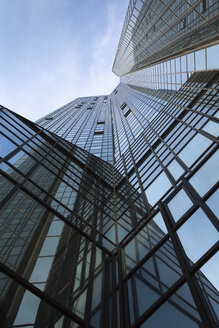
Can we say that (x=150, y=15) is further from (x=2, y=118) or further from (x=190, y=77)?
(x=2, y=118)

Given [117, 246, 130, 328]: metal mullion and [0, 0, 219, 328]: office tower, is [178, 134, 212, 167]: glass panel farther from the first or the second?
[117, 246, 130, 328]: metal mullion

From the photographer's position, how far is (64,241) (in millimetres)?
7992

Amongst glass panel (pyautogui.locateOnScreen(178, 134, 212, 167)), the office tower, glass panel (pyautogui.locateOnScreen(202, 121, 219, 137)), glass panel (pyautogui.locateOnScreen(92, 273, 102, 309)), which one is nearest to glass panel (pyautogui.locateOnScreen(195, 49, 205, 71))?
the office tower

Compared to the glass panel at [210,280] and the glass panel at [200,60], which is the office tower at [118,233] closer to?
the glass panel at [210,280]

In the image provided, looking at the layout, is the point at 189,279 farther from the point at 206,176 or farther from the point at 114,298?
the point at 206,176

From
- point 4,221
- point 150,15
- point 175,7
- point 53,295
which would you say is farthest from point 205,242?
point 150,15

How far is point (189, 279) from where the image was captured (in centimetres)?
488

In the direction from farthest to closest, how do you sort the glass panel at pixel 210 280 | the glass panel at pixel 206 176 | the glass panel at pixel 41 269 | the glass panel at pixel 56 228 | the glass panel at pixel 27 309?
the glass panel at pixel 56 228, the glass panel at pixel 206 176, the glass panel at pixel 41 269, the glass panel at pixel 27 309, the glass panel at pixel 210 280

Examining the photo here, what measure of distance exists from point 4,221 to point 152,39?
27.4 meters

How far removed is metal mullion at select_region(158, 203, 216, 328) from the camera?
13.3ft

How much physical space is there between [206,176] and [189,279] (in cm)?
317

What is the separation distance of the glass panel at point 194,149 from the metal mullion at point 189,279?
14.0 ft

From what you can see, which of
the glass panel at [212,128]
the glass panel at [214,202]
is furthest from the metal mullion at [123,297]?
the glass panel at [212,128]

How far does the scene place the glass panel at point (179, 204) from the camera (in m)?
6.73
